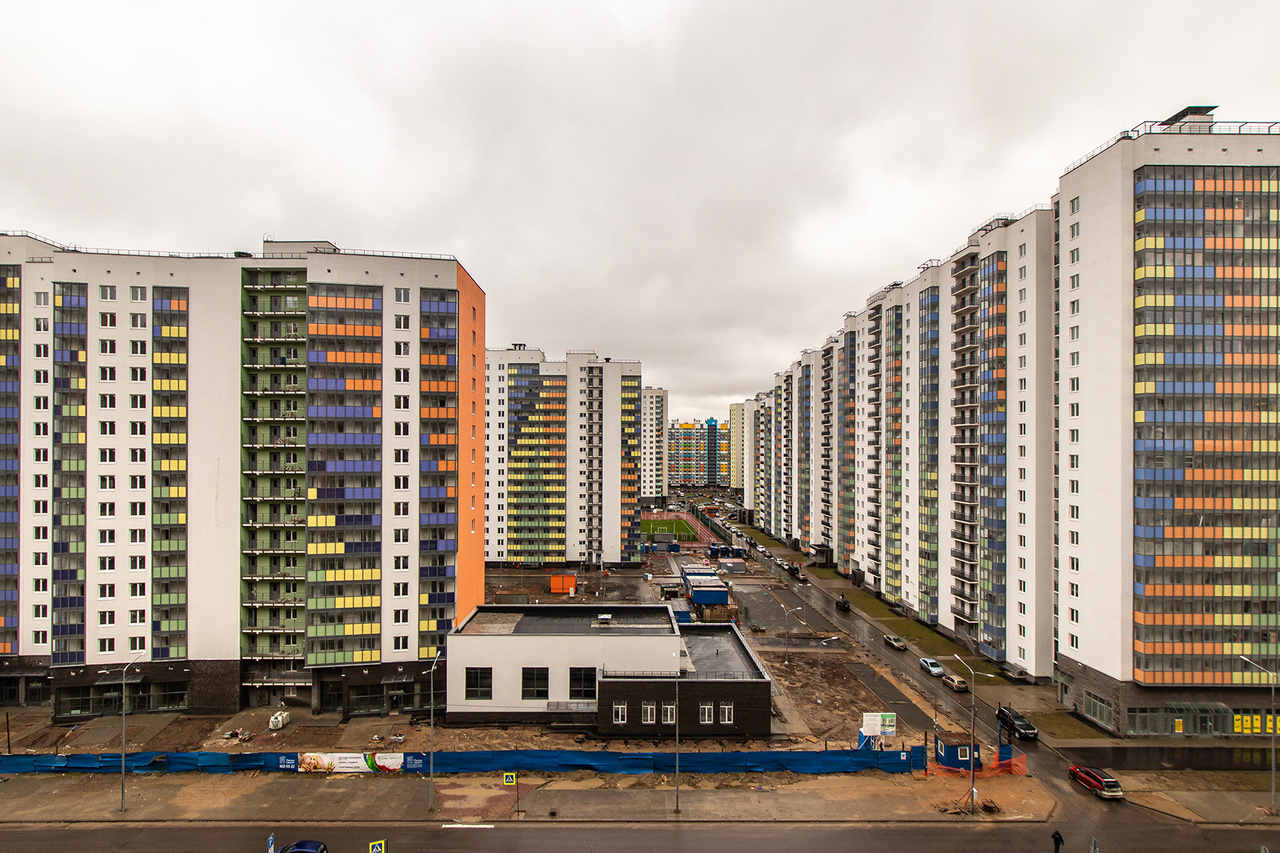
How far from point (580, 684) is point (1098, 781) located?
36.3 meters

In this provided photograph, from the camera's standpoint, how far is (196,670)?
49906mm

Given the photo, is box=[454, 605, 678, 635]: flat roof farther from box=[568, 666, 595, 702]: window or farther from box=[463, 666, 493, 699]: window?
box=[463, 666, 493, 699]: window

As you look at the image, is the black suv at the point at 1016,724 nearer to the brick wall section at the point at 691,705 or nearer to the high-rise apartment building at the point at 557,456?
the brick wall section at the point at 691,705

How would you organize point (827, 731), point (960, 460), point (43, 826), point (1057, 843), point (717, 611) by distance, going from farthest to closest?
point (717, 611), point (960, 460), point (827, 731), point (43, 826), point (1057, 843)

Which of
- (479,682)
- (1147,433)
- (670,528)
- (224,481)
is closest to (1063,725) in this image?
(1147,433)

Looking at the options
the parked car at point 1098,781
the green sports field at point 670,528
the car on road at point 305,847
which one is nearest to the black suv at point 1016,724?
the parked car at point 1098,781

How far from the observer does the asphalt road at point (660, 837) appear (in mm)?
32438

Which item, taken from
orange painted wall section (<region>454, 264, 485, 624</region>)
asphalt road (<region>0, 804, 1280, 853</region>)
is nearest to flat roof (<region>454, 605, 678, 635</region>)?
orange painted wall section (<region>454, 264, 485, 624</region>)

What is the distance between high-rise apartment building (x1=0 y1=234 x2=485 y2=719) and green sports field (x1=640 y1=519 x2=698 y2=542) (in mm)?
97777

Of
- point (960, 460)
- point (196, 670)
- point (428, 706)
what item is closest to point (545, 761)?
point (428, 706)

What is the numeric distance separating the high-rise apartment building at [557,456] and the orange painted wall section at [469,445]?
45858 mm

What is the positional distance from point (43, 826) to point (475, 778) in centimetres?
2538

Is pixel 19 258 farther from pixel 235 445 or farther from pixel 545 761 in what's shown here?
pixel 545 761

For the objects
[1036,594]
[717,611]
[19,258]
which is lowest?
[717,611]
